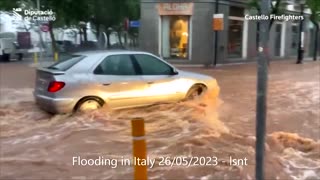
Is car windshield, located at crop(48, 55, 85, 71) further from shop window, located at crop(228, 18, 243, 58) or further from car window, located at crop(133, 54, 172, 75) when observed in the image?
shop window, located at crop(228, 18, 243, 58)

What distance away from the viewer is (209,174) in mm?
5910

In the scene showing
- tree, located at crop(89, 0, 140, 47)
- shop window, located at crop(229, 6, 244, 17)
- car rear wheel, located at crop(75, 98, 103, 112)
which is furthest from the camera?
tree, located at crop(89, 0, 140, 47)

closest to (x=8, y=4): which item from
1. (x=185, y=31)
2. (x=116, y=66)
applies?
(x=185, y=31)

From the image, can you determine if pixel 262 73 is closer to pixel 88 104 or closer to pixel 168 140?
pixel 168 140

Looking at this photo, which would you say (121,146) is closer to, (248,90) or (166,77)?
(166,77)

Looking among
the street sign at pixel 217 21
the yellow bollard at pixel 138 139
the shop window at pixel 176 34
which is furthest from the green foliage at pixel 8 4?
the yellow bollard at pixel 138 139

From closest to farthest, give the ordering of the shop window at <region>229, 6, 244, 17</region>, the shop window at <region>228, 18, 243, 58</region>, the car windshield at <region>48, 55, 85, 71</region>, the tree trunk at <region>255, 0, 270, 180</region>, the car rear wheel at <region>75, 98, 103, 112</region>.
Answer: the tree trunk at <region>255, 0, 270, 180</region>, the car rear wheel at <region>75, 98, 103, 112</region>, the car windshield at <region>48, 55, 85, 71</region>, the shop window at <region>228, 18, 243, 58</region>, the shop window at <region>229, 6, 244, 17</region>

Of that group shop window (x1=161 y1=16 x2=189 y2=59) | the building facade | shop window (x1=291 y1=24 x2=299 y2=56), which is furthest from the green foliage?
shop window (x1=291 y1=24 x2=299 y2=56)

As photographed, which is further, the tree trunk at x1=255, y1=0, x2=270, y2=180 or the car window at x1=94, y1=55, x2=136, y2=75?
the car window at x1=94, y1=55, x2=136, y2=75

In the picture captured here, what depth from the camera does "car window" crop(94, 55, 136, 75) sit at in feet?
32.1

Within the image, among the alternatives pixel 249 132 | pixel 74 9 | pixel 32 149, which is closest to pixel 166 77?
pixel 249 132

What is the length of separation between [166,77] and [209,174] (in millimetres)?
4564

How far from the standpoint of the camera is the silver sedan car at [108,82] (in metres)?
9.41

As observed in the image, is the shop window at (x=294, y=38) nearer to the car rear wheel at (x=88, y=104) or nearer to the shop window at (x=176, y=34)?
Answer: the shop window at (x=176, y=34)
